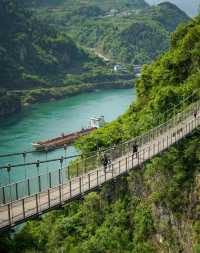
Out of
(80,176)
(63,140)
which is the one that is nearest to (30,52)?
(63,140)

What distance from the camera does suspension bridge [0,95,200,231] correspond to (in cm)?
1211

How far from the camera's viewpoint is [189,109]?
21234 millimetres

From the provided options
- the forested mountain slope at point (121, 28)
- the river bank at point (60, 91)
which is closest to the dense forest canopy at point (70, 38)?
the forested mountain slope at point (121, 28)

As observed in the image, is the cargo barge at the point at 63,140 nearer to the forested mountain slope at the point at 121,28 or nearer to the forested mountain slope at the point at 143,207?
the forested mountain slope at the point at 143,207

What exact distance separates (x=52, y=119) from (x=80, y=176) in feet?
145

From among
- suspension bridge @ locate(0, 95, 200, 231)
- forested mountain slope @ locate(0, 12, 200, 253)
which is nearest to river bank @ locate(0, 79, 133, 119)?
forested mountain slope @ locate(0, 12, 200, 253)

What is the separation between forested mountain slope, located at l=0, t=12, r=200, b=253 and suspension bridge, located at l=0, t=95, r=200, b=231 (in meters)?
0.86

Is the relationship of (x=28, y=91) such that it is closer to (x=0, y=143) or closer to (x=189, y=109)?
(x=0, y=143)

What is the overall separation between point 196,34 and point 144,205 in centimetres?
939

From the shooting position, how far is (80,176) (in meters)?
14.6

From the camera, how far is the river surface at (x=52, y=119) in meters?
42.8

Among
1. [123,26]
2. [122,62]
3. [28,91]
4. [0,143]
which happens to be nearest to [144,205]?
[0,143]

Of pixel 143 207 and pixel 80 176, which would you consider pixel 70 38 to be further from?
pixel 80 176

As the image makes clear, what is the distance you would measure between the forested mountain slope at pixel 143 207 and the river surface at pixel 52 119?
8.82 meters
